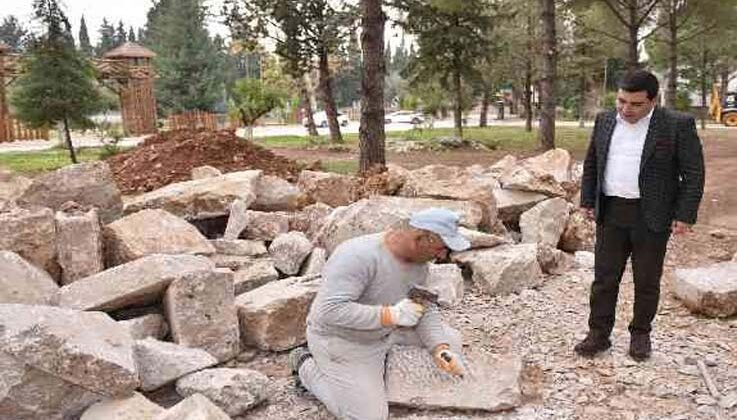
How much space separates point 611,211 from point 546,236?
2.11 meters

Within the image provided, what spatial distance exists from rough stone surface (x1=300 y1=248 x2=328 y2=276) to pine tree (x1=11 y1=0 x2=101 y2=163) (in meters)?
9.48

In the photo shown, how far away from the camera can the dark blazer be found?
12.5 ft

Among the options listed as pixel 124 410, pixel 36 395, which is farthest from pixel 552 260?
pixel 36 395

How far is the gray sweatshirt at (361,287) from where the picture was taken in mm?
3270

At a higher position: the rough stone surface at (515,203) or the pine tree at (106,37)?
the pine tree at (106,37)

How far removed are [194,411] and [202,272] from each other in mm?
1240

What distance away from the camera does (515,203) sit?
21.8 ft

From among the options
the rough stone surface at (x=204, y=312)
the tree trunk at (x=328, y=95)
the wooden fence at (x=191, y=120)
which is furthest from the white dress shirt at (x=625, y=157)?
the wooden fence at (x=191, y=120)

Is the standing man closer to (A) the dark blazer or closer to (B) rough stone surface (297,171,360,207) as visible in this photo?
(A) the dark blazer

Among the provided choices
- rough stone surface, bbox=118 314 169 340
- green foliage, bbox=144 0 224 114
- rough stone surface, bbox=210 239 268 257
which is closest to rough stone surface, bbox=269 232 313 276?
rough stone surface, bbox=210 239 268 257

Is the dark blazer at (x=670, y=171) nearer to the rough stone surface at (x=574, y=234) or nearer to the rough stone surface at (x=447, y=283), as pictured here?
the rough stone surface at (x=447, y=283)

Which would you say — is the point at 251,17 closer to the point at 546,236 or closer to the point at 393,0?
the point at 393,0

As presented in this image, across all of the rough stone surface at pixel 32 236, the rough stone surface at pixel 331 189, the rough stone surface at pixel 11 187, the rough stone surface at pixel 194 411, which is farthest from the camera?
the rough stone surface at pixel 331 189

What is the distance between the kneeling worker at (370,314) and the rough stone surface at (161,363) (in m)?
0.56
